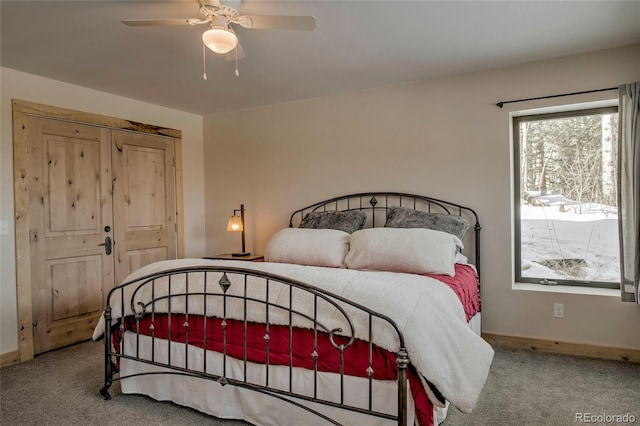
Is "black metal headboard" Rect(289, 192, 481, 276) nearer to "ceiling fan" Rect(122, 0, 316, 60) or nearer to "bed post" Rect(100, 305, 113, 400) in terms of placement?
"ceiling fan" Rect(122, 0, 316, 60)

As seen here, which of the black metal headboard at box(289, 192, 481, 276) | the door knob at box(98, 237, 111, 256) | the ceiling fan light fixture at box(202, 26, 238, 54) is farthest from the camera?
the door knob at box(98, 237, 111, 256)

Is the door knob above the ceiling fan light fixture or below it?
below

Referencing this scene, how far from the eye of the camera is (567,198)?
3.33m

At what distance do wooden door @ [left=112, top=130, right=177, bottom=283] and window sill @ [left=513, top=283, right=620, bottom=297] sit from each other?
3.57 m

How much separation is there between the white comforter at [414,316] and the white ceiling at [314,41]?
1.55m

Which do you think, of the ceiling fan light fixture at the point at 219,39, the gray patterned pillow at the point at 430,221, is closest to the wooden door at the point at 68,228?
the ceiling fan light fixture at the point at 219,39

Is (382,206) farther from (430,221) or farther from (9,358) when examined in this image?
(9,358)

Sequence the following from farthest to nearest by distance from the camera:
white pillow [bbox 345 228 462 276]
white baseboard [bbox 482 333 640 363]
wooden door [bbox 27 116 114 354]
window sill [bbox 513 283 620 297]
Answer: wooden door [bbox 27 116 114 354], window sill [bbox 513 283 620 297], white baseboard [bbox 482 333 640 363], white pillow [bbox 345 228 462 276]

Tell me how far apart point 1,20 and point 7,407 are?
233 cm

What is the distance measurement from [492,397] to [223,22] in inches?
104

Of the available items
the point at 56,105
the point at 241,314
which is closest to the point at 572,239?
the point at 241,314

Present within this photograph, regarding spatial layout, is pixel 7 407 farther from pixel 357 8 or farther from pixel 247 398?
pixel 357 8

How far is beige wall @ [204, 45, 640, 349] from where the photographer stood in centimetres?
306

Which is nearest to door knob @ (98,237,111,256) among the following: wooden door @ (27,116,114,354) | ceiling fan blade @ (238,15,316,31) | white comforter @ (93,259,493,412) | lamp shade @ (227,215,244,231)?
wooden door @ (27,116,114,354)
